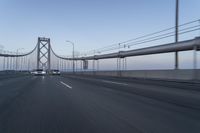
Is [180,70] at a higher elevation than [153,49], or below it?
below

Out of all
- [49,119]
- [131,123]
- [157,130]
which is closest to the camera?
[157,130]

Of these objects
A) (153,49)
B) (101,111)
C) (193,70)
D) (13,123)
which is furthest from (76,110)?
(153,49)

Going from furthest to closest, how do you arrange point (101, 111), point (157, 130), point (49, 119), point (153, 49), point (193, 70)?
point (153, 49) → point (193, 70) → point (101, 111) → point (49, 119) → point (157, 130)

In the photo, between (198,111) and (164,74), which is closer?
(198,111)

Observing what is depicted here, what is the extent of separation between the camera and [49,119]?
8.28 meters

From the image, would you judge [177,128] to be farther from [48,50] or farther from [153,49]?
[48,50]

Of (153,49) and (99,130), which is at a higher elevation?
(153,49)

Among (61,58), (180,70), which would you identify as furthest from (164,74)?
(61,58)

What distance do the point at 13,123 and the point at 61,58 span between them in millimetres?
116422

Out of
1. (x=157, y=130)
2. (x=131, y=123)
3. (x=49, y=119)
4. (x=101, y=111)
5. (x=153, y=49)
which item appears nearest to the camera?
(x=157, y=130)

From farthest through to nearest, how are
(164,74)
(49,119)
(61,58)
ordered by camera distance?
1. (61,58)
2. (164,74)
3. (49,119)

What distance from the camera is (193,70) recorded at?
32438 mm

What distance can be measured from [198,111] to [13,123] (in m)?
5.65

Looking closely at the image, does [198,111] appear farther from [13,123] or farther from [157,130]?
[13,123]
